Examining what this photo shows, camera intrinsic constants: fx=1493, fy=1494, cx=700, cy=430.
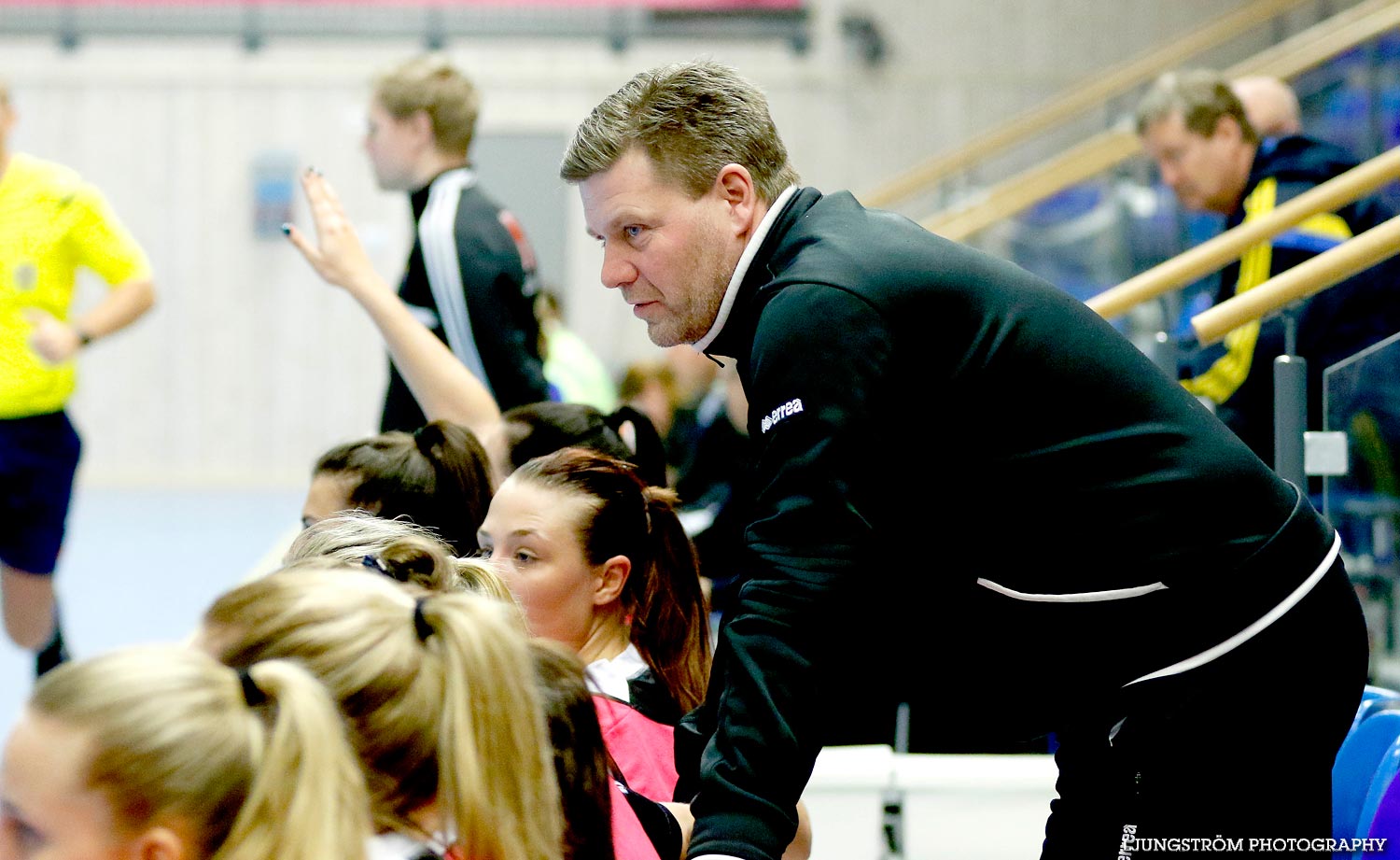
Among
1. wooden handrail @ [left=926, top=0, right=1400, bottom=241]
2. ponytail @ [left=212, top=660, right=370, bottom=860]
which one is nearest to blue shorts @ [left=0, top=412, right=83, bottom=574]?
wooden handrail @ [left=926, top=0, right=1400, bottom=241]

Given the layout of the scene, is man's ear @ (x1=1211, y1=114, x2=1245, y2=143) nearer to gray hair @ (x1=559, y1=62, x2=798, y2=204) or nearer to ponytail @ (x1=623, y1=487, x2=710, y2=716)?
ponytail @ (x1=623, y1=487, x2=710, y2=716)

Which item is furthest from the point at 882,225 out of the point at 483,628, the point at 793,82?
the point at 793,82

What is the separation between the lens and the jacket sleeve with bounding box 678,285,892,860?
49.1 inches

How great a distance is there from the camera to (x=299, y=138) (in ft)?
33.0

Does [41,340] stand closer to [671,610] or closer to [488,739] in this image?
[671,610]

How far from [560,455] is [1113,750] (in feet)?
3.49

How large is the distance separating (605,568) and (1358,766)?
1.06 m

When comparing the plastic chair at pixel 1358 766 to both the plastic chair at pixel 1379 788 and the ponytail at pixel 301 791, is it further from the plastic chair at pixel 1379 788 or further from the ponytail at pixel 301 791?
the ponytail at pixel 301 791

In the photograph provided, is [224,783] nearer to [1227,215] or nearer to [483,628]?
[483,628]

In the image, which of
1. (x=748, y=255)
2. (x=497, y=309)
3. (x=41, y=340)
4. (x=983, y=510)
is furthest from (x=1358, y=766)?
(x=41, y=340)

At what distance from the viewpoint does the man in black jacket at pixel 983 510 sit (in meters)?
1.31

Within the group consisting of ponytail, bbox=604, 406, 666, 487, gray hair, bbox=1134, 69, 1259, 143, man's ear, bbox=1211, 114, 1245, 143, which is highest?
gray hair, bbox=1134, 69, 1259, 143

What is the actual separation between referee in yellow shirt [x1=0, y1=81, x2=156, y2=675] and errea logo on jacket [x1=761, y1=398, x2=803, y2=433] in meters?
3.02

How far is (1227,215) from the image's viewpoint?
3680 mm
